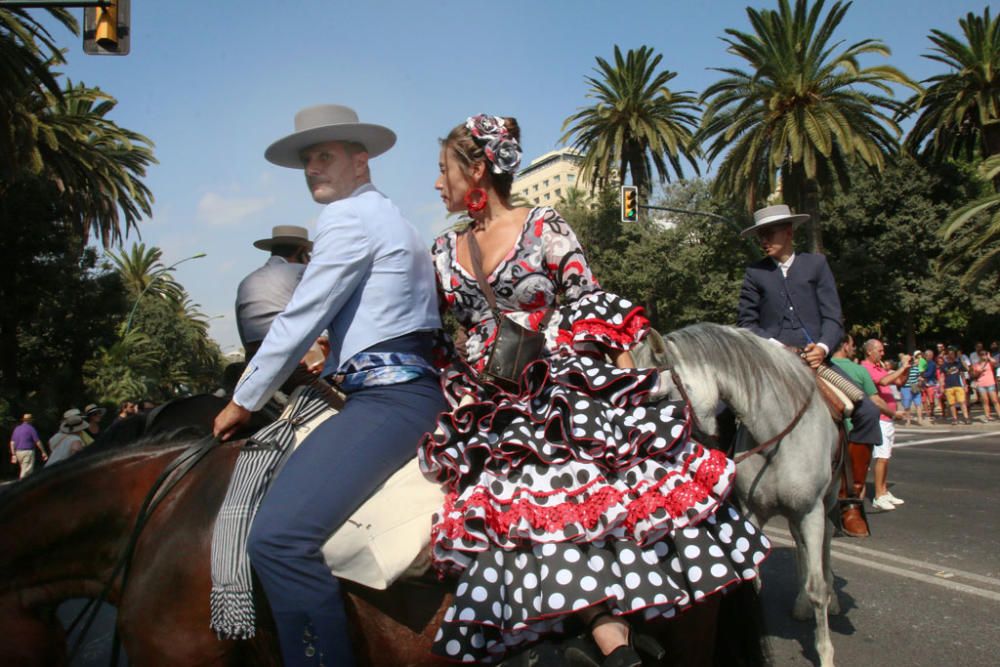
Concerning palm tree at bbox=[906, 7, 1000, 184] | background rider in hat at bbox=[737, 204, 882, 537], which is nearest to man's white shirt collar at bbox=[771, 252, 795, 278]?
background rider in hat at bbox=[737, 204, 882, 537]

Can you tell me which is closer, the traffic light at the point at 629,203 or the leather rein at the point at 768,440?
the leather rein at the point at 768,440

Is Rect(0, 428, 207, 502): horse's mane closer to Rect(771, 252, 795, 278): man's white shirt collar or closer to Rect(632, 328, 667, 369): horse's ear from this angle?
Rect(632, 328, 667, 369): horse's ear

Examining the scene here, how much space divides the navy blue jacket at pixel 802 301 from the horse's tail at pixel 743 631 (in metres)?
3.03

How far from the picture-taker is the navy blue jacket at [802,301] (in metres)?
5.40

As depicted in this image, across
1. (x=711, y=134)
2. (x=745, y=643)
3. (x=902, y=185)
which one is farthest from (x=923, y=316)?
A: (x=745, y=643)

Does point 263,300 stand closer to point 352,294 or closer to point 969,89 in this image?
point 352,294

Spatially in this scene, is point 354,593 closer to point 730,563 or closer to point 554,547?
point 554,547

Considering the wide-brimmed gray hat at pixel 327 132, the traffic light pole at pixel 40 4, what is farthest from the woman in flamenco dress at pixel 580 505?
the traffic light pole at pixel 40 4

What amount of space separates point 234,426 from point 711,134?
27.7m

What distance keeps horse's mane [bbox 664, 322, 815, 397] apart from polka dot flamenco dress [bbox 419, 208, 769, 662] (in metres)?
1.80

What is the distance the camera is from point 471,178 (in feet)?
9.19

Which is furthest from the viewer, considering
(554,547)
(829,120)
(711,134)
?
(711,134)

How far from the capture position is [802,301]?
17.9ft

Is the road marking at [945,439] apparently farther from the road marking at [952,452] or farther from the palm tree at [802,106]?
the palm tree at [802,106]
